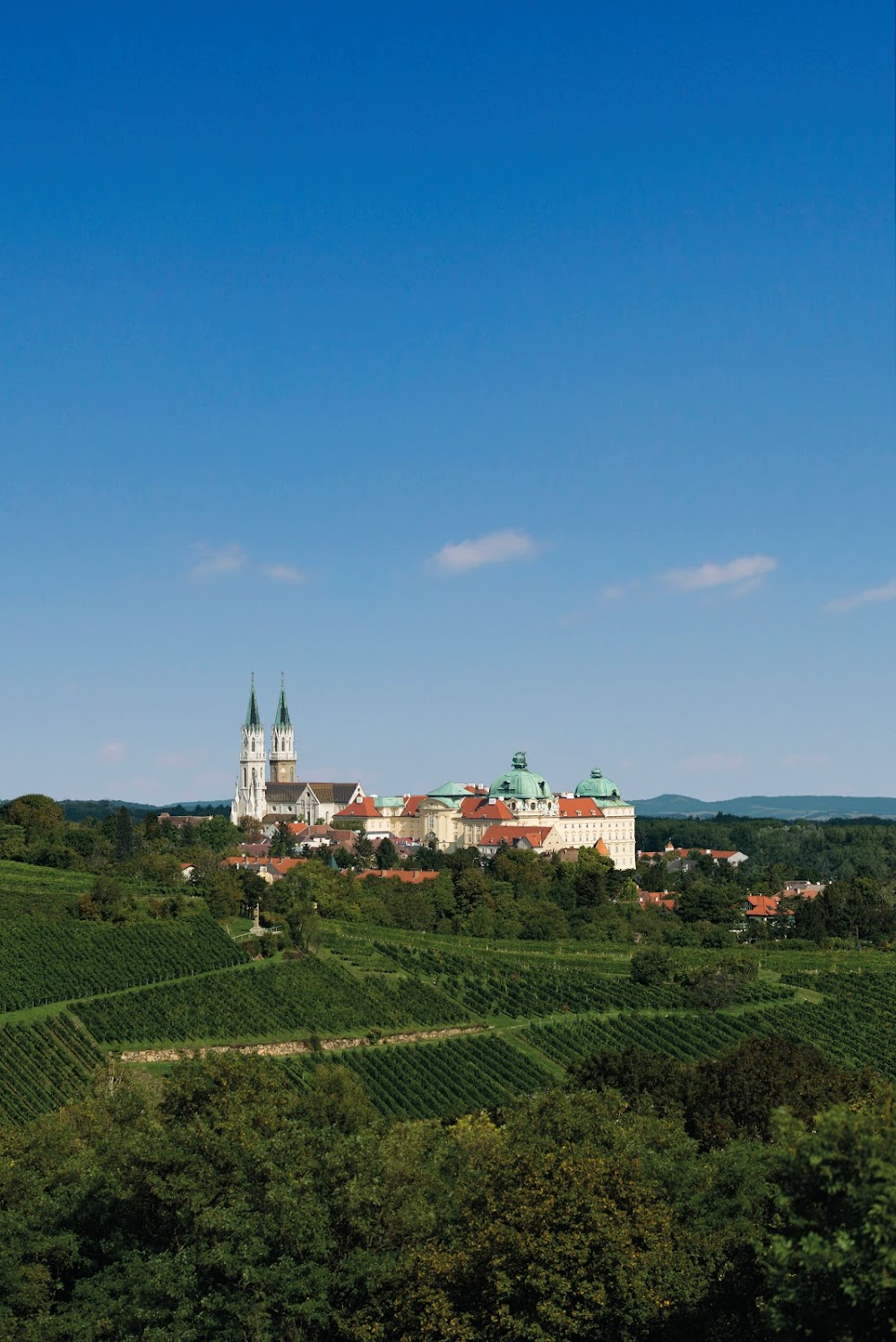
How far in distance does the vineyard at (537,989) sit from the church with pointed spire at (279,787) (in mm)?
83180

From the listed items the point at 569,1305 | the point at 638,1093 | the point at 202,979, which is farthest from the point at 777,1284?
the point at 202,979

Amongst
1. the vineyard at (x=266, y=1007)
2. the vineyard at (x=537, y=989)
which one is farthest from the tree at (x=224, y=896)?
the vineyard at (x=266, y=1007)

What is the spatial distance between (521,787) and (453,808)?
7.32m

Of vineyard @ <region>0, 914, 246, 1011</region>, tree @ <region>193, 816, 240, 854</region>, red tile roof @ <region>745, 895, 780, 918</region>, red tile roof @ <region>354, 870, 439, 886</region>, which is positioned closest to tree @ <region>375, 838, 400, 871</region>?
red tile roof @ <region>354, 870, 439, 886</region>

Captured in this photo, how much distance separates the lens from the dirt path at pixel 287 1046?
52312 millimetres

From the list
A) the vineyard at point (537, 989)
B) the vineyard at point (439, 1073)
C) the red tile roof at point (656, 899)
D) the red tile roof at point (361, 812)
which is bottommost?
the vineyard at point (439, 1073)

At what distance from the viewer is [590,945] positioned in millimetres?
82562

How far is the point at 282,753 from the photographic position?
541 feet

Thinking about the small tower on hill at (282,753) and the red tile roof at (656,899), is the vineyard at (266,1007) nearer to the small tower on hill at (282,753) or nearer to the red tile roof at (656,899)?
the red tile roof at (656,899)

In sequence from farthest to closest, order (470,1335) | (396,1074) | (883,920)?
1. (883,920)
2. (396,1074)
3. (470,1335)

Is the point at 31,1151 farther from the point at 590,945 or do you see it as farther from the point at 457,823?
the point at 457,823

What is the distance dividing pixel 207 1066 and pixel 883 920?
233 ft

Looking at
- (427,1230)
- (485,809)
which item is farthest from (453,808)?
(427,1230)

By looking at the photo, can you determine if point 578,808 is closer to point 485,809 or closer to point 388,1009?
point 485,809
